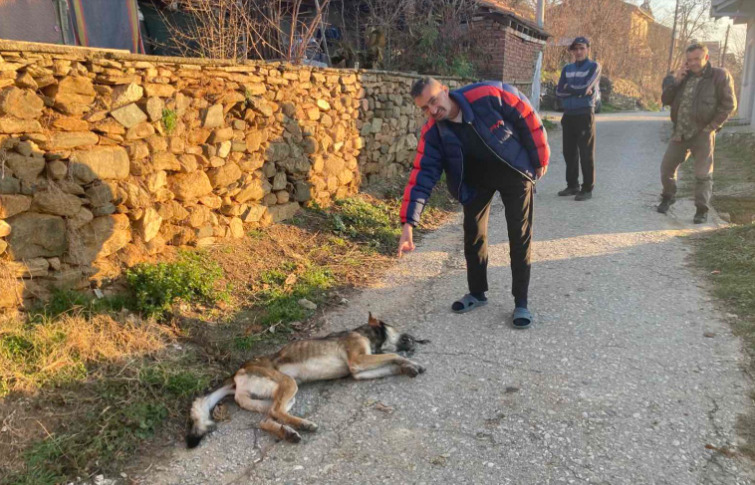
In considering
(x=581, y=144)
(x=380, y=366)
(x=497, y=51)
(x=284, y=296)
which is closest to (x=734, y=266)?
(x=581, y=144)

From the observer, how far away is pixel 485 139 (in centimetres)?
369

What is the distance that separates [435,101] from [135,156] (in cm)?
238

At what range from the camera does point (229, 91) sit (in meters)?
5.07

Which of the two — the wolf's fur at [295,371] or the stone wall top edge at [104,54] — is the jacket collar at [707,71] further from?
the wolf's fur at [295,371]

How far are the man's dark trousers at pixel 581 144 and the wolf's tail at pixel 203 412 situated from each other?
5.96 metres

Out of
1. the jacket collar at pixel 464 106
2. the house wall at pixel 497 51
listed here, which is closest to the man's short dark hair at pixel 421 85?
the jacket collar at pixel 464 106

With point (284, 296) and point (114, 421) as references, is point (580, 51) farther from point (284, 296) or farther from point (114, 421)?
point (114, 421)

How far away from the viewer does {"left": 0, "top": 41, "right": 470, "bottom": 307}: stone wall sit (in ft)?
11.6

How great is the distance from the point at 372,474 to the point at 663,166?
5779 millimetres

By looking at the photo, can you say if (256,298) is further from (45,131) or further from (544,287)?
(544,287)

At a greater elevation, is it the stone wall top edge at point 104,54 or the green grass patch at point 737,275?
the stone wall top edge at point 104,54

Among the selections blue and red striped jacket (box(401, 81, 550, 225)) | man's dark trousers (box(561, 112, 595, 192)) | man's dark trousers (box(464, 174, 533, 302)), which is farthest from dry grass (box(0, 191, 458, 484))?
man's dark trousers (box(561, 112, 595, 192))

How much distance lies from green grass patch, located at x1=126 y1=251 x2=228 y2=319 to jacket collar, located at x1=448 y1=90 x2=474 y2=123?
2.33 meters

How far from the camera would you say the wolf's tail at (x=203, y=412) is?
2889 millimetres
